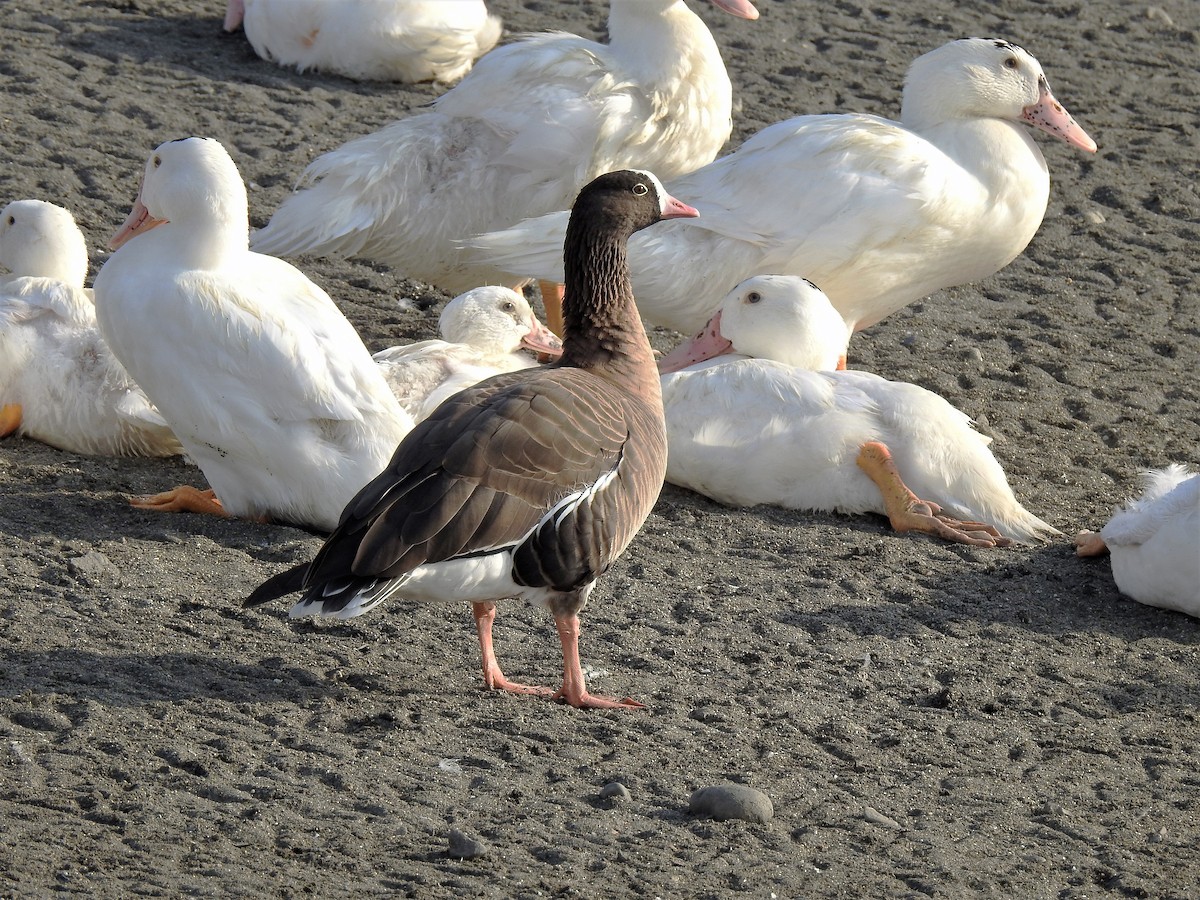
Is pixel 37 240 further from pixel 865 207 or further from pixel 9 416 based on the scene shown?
pixel 865 207

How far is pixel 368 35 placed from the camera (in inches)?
372

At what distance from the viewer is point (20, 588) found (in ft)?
15.9

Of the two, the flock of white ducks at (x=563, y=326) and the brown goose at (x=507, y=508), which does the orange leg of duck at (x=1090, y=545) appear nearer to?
the flock of white ducks at (x=563, y=326)

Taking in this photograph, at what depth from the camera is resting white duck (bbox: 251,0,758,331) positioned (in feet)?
24.0

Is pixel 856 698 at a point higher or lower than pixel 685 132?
lower

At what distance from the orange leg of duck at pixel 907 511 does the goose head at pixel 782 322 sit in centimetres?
78

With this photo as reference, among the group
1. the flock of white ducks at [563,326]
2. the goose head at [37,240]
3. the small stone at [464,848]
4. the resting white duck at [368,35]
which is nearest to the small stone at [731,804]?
the small stone at [464,848]

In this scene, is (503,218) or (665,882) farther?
(503,218)

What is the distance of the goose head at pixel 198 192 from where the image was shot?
546 centimetres

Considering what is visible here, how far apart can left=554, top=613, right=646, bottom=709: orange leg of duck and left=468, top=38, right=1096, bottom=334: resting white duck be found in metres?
2.79

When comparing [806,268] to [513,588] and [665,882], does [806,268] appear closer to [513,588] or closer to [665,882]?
[513,588]

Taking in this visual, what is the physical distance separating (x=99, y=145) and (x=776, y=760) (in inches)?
226

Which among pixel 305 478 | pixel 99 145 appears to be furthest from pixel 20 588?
pixel 99 145

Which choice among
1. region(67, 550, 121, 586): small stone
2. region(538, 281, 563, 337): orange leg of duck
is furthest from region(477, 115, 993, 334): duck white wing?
region(67, 550, 121, 586): small stone
